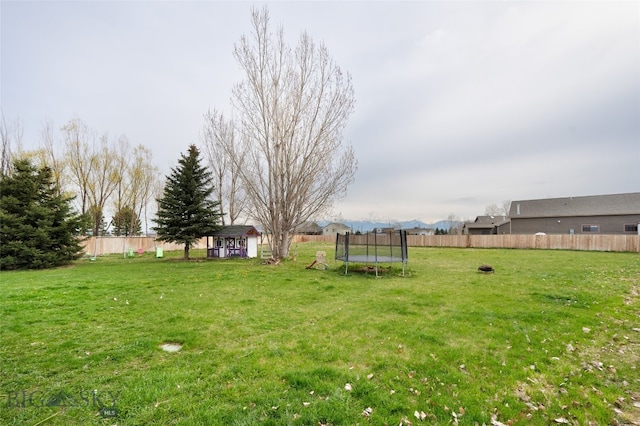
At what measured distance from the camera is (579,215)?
2811cm

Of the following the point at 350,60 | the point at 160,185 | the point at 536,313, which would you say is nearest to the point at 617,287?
the point at 536,313

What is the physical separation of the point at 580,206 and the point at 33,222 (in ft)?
140

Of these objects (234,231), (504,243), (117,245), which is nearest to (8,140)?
(117,245)

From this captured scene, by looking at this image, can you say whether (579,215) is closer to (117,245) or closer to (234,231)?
(234,231)

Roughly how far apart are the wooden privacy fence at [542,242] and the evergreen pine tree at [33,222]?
28891 mm

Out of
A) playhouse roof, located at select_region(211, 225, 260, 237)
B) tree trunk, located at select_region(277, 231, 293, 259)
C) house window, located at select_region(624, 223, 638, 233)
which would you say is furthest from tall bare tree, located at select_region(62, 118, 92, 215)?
house window, located at select_region(624, 223, 638, 233)

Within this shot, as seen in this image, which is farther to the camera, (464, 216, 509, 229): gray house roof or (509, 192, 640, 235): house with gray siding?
(464, 216, 509, 229): gray house roof

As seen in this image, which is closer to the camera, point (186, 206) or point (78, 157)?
point (186, 206)

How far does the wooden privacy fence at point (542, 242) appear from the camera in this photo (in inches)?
805

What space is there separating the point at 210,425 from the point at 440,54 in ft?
40.3

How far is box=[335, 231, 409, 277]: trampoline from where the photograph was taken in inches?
457

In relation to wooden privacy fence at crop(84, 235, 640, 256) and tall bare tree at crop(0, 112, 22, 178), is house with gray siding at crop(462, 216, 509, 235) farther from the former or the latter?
tall bare tree at crop(0, 112, 22, 178)

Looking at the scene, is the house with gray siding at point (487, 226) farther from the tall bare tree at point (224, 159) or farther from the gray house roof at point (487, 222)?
the tall bare tree at point (224, 159)

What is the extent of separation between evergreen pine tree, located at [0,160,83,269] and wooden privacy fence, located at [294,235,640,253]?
→ 28.9 m
